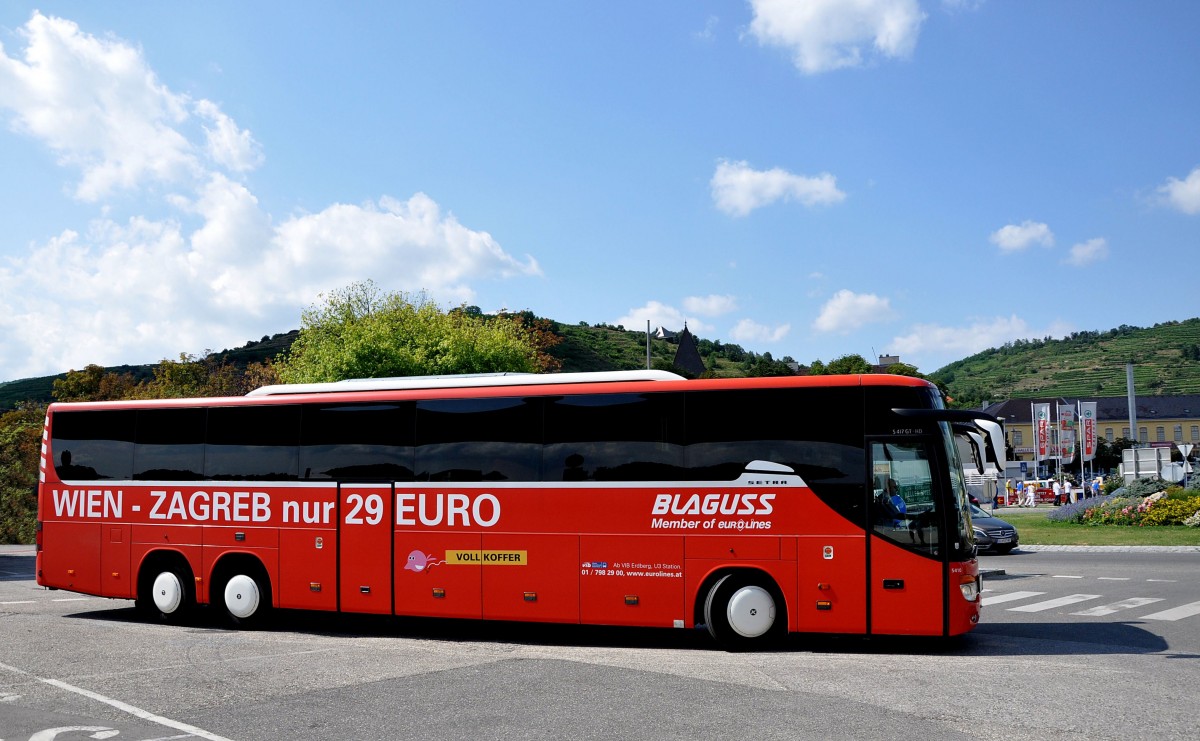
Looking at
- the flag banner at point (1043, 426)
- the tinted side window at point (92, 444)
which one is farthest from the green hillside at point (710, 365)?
the tinted side window at point (92, 444)

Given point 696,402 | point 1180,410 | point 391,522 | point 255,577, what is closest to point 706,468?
point 696,402

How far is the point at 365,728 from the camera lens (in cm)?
791

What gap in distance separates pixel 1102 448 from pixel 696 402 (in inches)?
4555

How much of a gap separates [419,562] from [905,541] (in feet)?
20.2

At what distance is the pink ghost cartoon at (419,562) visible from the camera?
1327cm

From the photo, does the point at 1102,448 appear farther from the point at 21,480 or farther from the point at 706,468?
the point at 706,468

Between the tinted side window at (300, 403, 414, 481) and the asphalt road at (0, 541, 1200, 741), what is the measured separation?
2242 millimetres

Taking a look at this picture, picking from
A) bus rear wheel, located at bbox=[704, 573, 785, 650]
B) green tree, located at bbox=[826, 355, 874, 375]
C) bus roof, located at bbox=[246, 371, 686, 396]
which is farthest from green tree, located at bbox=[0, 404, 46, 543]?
green tree, located at bbox=[826, 355, 874, 375]

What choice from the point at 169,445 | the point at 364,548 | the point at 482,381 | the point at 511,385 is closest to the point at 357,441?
the point at 364,548

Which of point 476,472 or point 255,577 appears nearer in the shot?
point 476,472

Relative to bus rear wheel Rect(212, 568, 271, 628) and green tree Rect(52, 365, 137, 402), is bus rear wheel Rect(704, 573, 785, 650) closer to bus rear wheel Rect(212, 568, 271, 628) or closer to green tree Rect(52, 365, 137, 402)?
bus rear wheel Rect(212, 568, 271, 628)

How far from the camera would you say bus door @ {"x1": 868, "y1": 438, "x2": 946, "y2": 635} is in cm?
1120

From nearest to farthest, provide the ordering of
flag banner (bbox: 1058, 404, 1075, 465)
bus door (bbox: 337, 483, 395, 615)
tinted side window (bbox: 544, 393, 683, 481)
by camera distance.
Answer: tinted side window (bbox: 544, 393, 683, 481) → bus door (bbox: 337, 483, 395, 615) → flag banner (bbox: 1058, 404, 1075, 465)

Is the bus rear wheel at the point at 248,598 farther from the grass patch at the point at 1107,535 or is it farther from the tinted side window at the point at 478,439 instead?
the grass patch at the point at 1107,535
